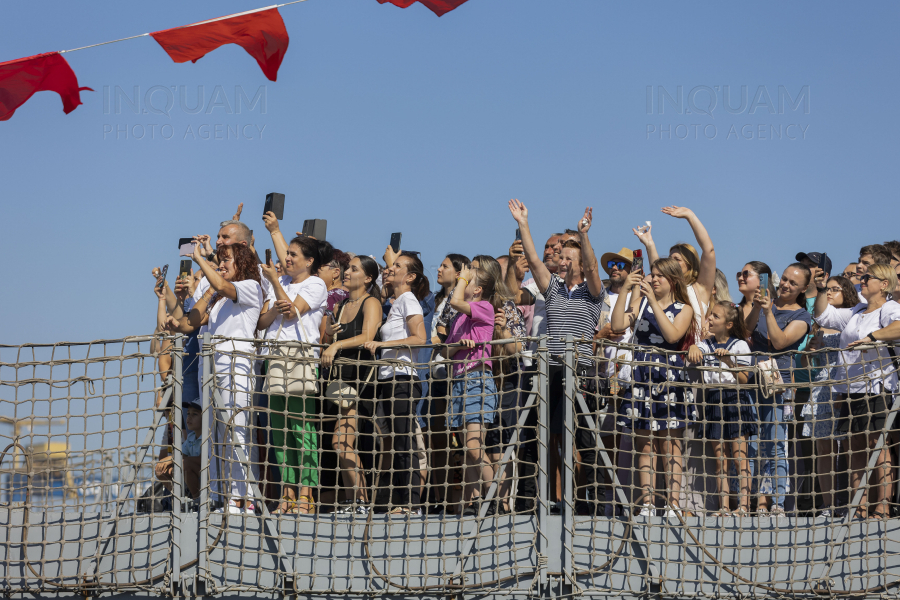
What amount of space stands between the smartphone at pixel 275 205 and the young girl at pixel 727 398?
131 inches

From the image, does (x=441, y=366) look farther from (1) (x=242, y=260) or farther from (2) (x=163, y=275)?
(2) (x=163, y=275)

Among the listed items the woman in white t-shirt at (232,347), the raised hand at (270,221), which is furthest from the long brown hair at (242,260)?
the raised hand at (270,221)

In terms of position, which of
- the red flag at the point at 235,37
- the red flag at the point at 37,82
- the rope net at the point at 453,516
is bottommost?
the rope net at the point at 453,516

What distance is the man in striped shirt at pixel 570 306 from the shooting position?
623 centimetres

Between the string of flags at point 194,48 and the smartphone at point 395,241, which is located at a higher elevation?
the string of flags at point 194,48

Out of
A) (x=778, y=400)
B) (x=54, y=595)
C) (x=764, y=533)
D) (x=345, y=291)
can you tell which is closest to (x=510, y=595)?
(x=764, y=533)

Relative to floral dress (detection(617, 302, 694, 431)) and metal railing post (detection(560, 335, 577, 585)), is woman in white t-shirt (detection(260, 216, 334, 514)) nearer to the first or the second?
metal railing post (detection(560, 335, 577, 585))

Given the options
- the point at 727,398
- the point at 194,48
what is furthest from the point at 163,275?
the point at 727,398

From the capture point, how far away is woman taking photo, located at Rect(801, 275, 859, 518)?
5.66 meters

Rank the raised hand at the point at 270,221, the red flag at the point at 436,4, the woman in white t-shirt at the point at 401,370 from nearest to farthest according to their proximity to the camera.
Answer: the woman in white t-shirt at the point at 401,370 < the raised hand at the point at 270,221 < the red flag at the point at 436,4

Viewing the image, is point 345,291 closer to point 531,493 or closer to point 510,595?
point 531,493

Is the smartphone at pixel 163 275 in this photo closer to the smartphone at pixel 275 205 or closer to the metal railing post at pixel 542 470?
the smartphone at pixel 275 205

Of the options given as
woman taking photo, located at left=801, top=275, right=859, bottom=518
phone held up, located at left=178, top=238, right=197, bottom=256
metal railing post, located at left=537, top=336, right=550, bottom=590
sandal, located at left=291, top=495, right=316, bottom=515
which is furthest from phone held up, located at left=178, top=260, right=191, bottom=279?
woman taking photo, located at left=801, top=275, right=859, bottom=518

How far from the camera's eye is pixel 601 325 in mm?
7203
